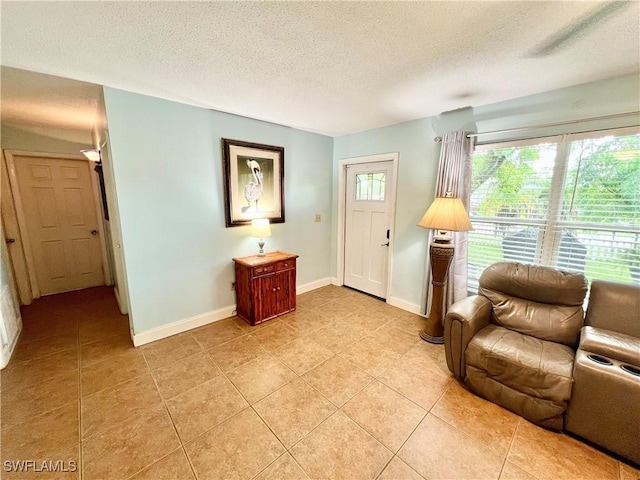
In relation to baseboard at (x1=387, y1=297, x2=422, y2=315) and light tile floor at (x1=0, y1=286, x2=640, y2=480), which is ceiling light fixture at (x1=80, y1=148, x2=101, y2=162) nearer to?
light tile floor at (x1=0, y1=286, x2=640, y2=480)

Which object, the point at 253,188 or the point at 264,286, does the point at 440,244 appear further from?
the point at 253,188

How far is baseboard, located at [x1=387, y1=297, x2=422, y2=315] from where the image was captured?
3255mm

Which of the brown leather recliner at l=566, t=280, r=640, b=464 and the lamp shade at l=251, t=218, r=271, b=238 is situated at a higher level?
the lamp shade at l=251, t=218, r=271, b=238

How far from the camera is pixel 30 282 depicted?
138 inches

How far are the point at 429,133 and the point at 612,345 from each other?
2.41 meters

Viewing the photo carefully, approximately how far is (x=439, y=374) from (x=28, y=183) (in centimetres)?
562

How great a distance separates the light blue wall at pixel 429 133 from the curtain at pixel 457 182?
0.61 ft

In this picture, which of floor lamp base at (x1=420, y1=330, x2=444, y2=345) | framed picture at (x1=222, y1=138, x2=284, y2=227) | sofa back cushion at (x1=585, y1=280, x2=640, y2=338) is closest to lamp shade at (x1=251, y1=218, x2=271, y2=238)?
framed picture at (x1=222, y1=138, x2=284, y2=227)

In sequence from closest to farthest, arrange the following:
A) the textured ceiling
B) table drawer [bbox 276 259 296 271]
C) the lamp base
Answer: the textured ceiling
the lamp base
table drawer [bbox 276 259 296 271]

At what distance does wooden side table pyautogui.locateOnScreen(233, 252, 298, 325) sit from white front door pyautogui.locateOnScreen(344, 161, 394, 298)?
1214 millimetres

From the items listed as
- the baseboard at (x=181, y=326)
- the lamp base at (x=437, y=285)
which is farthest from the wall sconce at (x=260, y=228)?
the lamp base at (x=437, y=285)

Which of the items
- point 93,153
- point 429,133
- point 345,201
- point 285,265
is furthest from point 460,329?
point 93,153

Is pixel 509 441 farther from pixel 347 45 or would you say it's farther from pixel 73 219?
pixel 73 219

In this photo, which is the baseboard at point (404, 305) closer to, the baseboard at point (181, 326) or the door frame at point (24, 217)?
the baseboard at point (181, 326)
